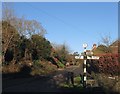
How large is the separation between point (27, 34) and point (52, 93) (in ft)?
92.7

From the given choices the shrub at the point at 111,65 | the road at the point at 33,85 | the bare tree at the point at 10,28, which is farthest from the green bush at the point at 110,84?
the bare tree at the point at 10,28

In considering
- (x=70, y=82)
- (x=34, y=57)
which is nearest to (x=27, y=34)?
(x=34, y=57)

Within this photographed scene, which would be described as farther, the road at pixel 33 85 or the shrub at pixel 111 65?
the road at pixel 33 85

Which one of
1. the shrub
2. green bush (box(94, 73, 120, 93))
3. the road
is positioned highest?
the shrub

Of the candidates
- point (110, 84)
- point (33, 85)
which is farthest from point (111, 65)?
point (33, 85)

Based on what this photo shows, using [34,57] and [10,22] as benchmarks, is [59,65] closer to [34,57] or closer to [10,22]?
[34,57]

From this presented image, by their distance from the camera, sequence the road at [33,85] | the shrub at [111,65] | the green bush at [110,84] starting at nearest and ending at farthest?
the green bush at [110,84] < the shrub at [111,65] < the road at [33,85]

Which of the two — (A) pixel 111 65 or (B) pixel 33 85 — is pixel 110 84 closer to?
(A) pixel 111 65

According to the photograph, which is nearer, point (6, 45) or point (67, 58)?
point (6, 45)

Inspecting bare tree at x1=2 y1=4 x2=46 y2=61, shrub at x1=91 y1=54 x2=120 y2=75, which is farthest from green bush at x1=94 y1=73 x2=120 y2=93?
bare tree at x1=2 y1=4 x2=46 y2=61

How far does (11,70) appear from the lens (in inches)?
1433

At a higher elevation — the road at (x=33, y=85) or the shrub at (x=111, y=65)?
the shrub at (x=111, y=65)

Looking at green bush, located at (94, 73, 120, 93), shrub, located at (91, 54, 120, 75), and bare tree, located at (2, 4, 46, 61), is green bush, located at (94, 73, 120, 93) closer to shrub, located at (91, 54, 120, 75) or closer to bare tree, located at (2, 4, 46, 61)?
shrub, located at (91, 54, 120, 75)

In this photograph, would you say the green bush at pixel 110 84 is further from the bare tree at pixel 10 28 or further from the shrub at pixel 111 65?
the bare tree at pixel 10 28
